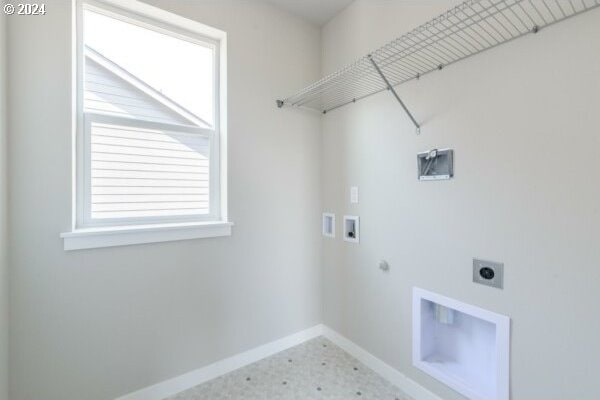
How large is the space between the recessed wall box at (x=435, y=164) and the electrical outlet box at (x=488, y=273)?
1.50 feet

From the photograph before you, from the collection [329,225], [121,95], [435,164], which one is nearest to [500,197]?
[435,164]

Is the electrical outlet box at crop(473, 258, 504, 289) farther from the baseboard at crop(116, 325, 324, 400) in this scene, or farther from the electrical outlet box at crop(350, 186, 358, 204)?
the baseboard at crop(116, 325, 324, 400)

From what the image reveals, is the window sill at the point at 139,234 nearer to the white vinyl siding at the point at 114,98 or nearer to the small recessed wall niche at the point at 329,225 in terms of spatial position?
the white vinyl siding at the point at 114,98

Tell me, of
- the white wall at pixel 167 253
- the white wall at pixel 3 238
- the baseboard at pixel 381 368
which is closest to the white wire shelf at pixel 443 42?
the white wall at pixel 167 253

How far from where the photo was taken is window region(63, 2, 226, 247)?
1.52 meters

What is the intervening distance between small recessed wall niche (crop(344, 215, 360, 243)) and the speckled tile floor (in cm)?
88

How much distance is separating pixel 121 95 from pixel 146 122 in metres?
0.20

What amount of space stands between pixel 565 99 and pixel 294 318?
2.07m

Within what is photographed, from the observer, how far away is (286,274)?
84.7 inches

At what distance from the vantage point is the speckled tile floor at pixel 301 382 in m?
1.65

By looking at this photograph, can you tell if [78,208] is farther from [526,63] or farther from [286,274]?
[526,63]

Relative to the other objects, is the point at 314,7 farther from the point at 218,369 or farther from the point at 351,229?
the point at 218,369

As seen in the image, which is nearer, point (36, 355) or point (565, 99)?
point (565, 99)

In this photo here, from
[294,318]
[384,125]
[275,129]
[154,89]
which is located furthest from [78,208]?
[384,125]
